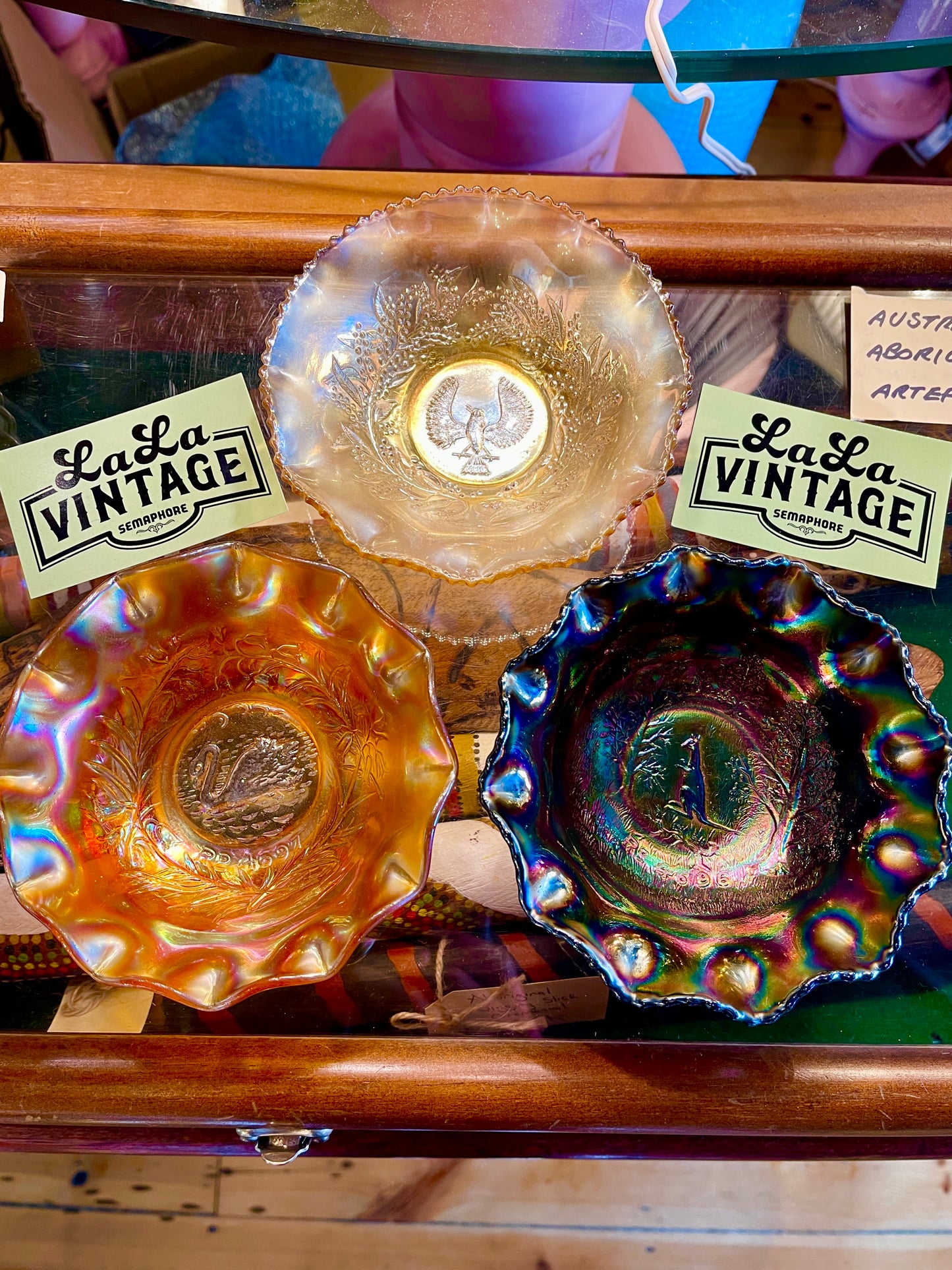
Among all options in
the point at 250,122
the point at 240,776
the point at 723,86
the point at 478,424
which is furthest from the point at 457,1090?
the point at 250,122

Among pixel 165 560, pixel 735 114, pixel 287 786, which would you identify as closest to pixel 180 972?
pixel 287 786

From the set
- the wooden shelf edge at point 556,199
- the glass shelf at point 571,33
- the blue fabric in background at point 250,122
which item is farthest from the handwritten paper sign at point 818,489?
the blue fabric in background at point 250,122

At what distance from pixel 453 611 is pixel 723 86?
565mm

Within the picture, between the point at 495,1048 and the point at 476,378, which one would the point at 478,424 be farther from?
the point at 495,1048

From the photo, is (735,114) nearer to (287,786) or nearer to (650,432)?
(650,432)

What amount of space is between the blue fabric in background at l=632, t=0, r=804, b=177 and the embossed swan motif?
50cm

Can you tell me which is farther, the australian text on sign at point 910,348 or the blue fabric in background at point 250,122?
the blue fabric in background at point 250,122

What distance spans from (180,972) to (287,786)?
0.48 feet

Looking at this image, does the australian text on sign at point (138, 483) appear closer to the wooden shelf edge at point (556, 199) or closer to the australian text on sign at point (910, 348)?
the wooden shelf edge at point (556, 199)

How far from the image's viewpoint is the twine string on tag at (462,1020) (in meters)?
0.62

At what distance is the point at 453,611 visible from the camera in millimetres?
673

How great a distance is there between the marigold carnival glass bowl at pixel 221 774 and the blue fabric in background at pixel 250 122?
28.6 inches

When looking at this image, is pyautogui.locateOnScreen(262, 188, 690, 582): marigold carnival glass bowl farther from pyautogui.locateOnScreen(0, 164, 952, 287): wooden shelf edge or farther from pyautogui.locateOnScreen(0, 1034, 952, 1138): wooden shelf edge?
pyautogui.locateOnScreen(0, 1034, 952, 1138): wooden shelf edge

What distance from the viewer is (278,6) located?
565 millimetres
